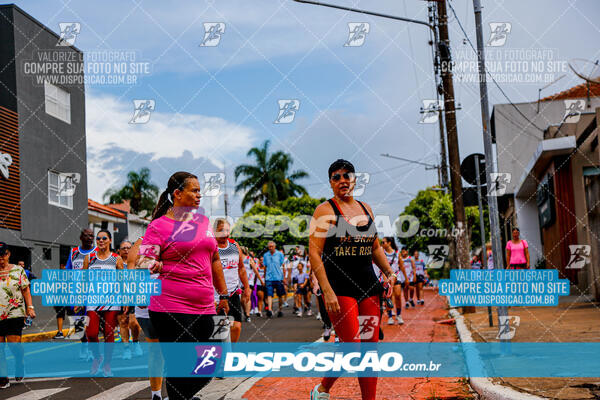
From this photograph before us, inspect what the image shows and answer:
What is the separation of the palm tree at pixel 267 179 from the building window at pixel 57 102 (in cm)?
3386

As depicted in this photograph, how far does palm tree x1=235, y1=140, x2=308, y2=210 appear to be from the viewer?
59750 millimetres

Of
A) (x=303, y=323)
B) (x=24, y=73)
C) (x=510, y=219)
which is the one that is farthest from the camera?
(x=510, y=219)

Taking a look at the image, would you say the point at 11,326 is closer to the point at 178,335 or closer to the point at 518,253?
the point at 178,335

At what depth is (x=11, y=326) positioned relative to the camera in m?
8.47

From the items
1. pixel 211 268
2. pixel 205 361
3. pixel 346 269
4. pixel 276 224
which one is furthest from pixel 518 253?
pixel 276 224

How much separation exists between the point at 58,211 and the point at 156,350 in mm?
20613

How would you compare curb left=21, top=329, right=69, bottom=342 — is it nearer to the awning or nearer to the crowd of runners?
the crowd of runners

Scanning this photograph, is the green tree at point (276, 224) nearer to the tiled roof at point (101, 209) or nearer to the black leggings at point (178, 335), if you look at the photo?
the tiled roof at point (101, 209)

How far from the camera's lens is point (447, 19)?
647 inches

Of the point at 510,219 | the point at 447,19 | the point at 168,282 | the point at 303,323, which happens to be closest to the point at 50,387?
the point at 168,282

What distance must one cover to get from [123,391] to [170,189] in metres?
3.28

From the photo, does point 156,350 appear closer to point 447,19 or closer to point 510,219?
point 447,19

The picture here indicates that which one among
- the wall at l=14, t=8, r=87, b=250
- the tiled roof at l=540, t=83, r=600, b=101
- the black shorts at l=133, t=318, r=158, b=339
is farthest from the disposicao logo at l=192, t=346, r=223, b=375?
the tiled roof at l=540, t=83, r=600, b=101

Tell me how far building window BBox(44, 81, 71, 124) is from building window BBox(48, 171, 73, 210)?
2.17 m
